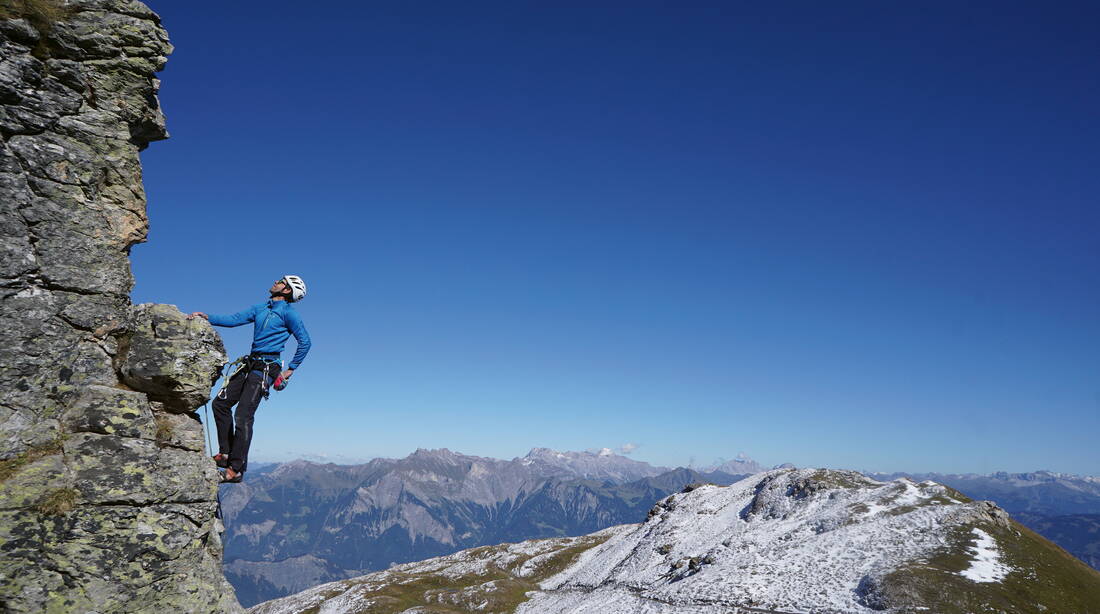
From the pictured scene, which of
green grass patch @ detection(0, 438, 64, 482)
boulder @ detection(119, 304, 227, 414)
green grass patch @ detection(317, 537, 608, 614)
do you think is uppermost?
boulder @ detection(119, 304, 227, 414)

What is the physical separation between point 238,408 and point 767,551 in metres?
56.7

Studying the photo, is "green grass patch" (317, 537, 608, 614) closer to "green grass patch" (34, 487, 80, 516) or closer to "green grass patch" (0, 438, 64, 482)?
"green grass patch" (34, 487, 80, 516)

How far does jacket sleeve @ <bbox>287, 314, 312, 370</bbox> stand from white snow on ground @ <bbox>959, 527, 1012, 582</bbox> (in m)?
52.7

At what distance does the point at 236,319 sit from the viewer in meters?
17.8

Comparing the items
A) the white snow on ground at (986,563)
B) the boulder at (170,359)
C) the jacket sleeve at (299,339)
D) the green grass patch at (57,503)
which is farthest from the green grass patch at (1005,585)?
the green grass patch at (57,503)

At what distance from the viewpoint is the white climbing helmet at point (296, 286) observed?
18.4 m

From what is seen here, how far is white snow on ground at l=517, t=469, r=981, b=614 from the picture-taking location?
4869 cm

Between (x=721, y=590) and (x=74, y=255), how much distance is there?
5378cm

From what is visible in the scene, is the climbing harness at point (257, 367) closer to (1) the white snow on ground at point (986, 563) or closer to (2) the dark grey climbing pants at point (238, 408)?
(2) the dark grey climbing pants at point (238, 408)

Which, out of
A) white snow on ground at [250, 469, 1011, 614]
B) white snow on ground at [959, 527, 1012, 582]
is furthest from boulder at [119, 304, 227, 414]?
white snow on ground at [959, 527, 1012, 582]

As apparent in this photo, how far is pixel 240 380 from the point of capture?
17578 millimetres

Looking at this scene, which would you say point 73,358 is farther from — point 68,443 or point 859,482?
point 859,482

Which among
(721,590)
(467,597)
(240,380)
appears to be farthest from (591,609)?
(240,380)

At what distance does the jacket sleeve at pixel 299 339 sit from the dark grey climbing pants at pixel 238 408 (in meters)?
0.88
